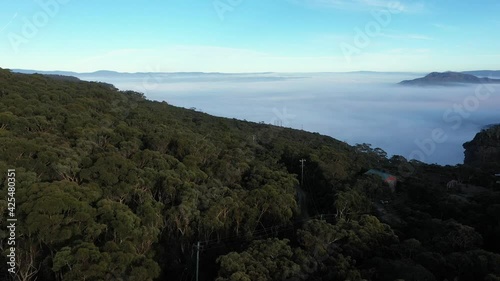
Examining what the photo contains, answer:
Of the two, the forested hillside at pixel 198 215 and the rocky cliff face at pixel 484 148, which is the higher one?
the forested hillside at pixel 198 215

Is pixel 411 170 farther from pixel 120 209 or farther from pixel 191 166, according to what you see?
pixel 120 209

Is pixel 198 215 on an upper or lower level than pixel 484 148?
upper

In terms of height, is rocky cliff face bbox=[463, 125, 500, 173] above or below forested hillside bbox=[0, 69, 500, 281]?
below

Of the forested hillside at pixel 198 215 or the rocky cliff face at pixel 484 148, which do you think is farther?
the rocky cliff face at pixel 484 148

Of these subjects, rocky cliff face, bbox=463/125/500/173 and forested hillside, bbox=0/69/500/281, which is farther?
rocky cliff face, bbox=463/125/500/173

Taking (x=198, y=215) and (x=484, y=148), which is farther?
(x=484, y=148)
